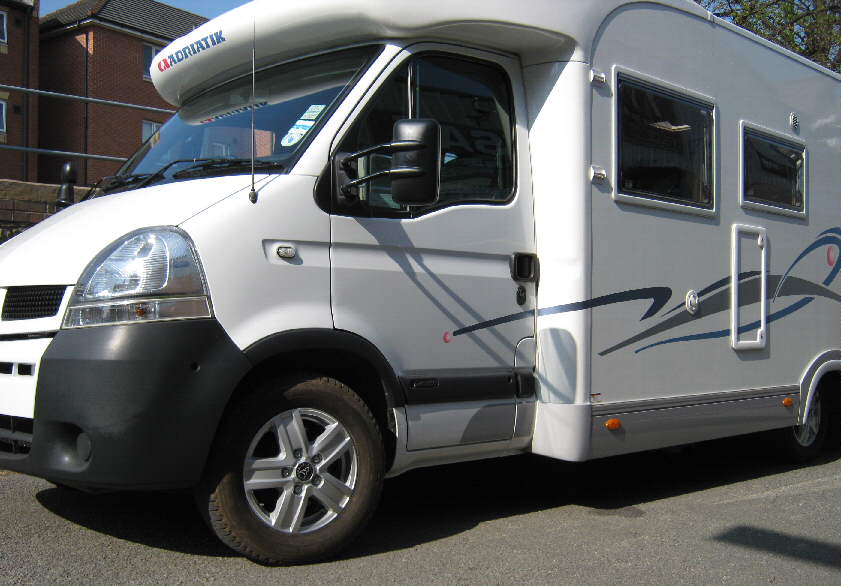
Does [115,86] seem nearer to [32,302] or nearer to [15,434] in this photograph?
[32,302]

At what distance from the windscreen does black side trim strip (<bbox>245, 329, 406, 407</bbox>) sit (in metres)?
0.75

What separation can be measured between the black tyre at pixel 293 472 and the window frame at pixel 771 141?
3308 millimetres

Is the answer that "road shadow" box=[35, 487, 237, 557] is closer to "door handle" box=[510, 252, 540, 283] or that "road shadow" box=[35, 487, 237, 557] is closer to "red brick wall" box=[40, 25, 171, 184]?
"door handle" box=[510, 252, 540, 283]

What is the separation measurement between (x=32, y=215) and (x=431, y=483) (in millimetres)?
4248

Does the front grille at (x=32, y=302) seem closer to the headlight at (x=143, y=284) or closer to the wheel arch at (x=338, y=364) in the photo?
the headlight at (x=143, y=284)

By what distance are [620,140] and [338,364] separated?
2151 millimetres

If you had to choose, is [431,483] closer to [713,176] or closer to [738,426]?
[738,426]

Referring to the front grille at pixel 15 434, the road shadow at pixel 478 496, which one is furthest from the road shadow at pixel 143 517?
the front grille at pixel 15 434

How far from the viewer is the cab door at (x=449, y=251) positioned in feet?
13.6

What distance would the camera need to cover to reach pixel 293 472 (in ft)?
12.7

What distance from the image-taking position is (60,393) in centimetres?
353

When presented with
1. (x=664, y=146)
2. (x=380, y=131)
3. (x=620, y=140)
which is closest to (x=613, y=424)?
A: (x=620, y=140)

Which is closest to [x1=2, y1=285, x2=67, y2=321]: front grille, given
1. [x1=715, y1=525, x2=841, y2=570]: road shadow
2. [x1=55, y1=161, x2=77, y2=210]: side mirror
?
[x1=55, y1=161, x2=77, y2=210]: side mirror

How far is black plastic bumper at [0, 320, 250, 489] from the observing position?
3.47 m
